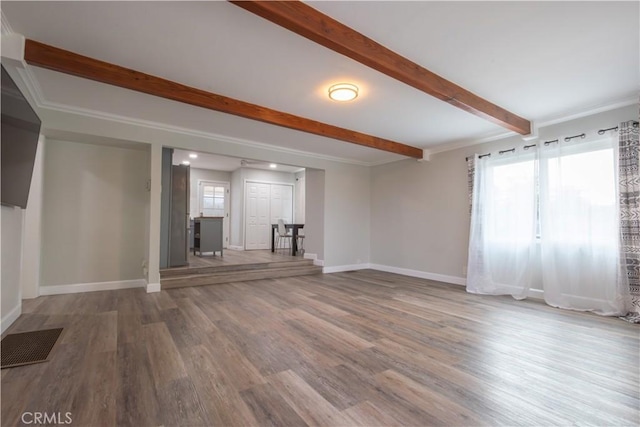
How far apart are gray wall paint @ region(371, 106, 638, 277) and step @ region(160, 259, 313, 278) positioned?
1950 millimetres

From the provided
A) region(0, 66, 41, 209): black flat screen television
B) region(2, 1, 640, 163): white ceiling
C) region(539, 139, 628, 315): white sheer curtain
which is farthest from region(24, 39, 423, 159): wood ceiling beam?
region(539, 139, 628, 315): white sheer curtain

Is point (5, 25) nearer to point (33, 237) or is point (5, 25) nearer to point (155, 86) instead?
point (155, 86)

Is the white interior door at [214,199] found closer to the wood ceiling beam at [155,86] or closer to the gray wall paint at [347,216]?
the gray wall paint at [347,216]

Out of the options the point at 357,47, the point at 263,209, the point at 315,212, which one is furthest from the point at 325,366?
the point at 263,209

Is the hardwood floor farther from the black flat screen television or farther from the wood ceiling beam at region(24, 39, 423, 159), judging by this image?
the wood ceiling beam at region(24, 39, 423, 159)

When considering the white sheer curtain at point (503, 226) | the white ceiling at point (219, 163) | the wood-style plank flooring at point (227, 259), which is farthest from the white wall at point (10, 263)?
the white sheer curtain at point (503, 226)

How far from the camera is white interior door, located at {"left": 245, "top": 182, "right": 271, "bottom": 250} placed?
350 inches

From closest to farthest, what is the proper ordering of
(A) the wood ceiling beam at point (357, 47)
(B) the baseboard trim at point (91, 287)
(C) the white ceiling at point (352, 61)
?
1. (A) the wood ceiling beam at point (357, 47)
2. (C) the white ceiling at point (352, 61)
3. (B) the baseboard trim at point (91, 287)

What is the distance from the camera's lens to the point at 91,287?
169 inches

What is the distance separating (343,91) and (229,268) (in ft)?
12.5

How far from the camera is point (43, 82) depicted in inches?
119

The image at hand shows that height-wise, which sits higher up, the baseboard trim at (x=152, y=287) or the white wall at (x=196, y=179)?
the white wall at (x=196, y=179)

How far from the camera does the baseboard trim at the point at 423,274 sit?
5.08 meters

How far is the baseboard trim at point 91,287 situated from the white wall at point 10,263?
1.03 metres
